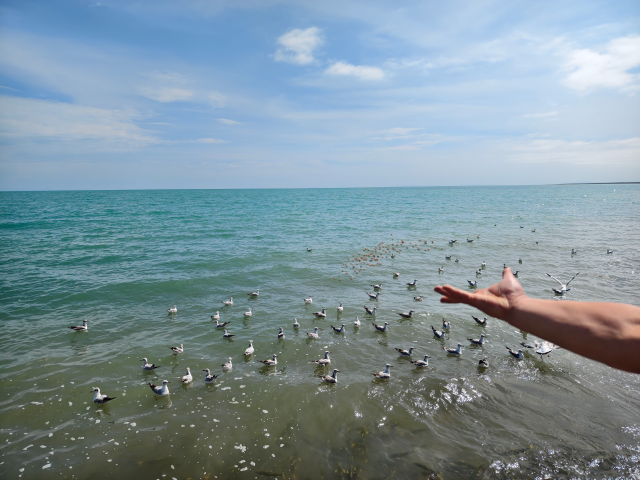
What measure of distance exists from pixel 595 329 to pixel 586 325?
66mm

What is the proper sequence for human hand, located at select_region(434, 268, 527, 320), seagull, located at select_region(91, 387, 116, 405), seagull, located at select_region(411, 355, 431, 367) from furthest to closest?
1. seagull, located at select_region(411, 355, 431, 367)
2. seagull, located at select_region(91, 387, 116, 405)
3. human hand, located at select_region(434, 268, 527, 320)

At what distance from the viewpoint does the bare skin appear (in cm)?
213

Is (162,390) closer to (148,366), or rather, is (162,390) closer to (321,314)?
(148,366)

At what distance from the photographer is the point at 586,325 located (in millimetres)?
2344

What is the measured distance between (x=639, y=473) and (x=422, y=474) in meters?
5.09

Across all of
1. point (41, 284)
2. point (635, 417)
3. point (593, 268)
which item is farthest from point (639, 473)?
point (41, 284)

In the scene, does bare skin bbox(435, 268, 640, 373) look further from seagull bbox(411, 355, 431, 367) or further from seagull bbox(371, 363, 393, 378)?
seagull bbox(411, 355, 431, 367)

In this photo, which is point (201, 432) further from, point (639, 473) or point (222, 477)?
point (639, 473)

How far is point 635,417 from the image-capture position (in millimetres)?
9047

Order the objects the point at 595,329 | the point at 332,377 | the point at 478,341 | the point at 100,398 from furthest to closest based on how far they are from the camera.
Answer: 1. the point at 478,341
2. the point at 332,377
3. the point at 100,398
4. the point at 595,329

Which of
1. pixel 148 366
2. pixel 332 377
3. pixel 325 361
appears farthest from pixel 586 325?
pixel 148 366

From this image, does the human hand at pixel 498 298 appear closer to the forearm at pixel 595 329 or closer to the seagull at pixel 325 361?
the forearm at pixel 595 329

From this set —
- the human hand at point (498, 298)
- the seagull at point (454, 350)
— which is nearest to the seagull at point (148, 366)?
the seagull at point (454, 350)

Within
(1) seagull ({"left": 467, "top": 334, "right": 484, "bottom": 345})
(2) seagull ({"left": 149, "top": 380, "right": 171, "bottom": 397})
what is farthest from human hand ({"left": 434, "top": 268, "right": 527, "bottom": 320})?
(1) seagull ({"left": 467, "top": 334, "right": 484, "bottom": 345})
